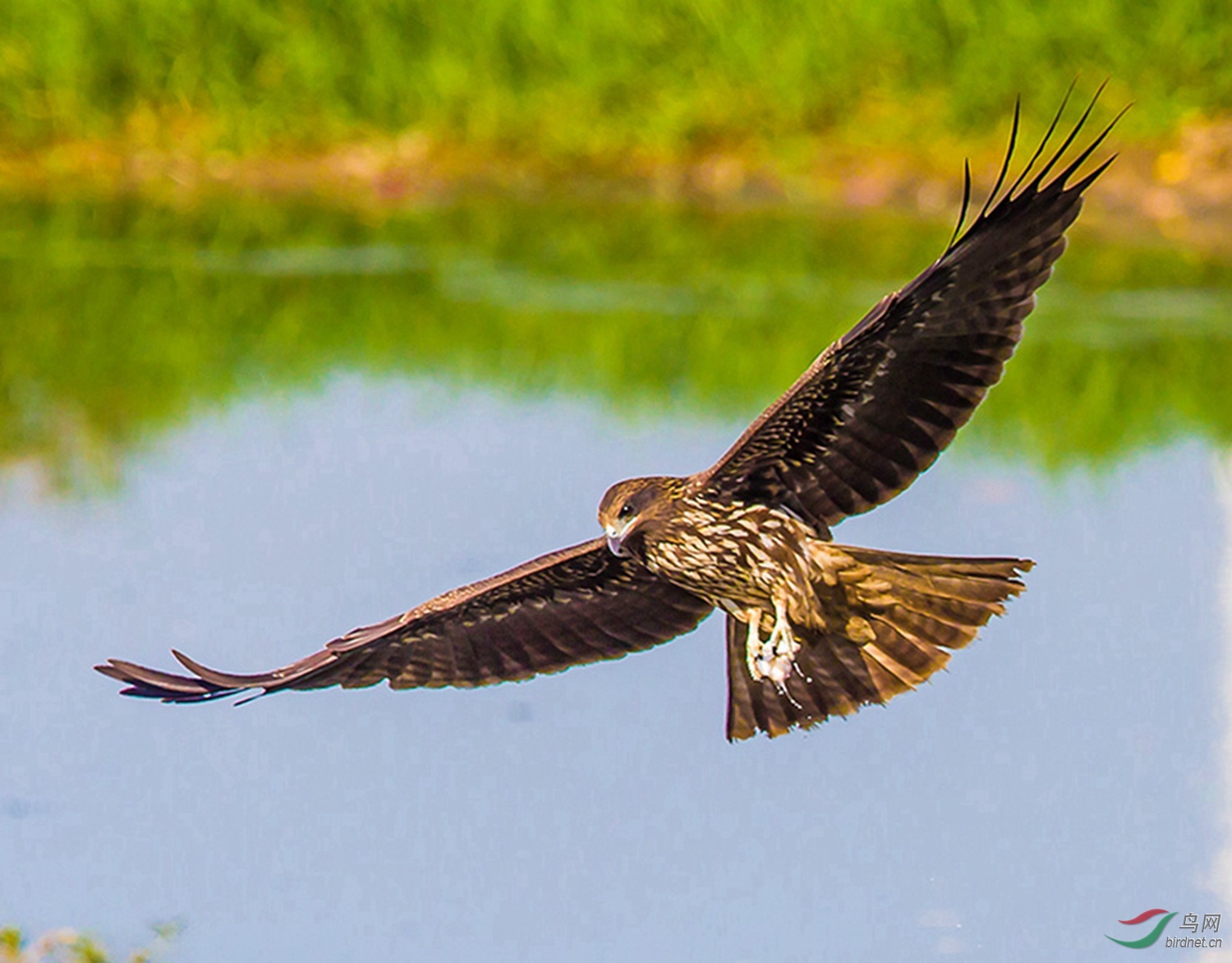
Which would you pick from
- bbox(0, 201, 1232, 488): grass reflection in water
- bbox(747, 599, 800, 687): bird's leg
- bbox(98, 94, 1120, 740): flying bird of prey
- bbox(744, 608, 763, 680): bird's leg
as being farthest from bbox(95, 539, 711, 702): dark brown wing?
bbox(0, 201, 1232, 488): grass reflection in water

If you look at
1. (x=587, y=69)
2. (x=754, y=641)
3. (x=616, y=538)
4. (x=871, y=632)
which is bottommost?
(x=871, y=632)

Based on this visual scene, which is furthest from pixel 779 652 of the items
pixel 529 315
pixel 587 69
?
pixel 587 69

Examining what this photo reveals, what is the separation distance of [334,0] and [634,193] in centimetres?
233

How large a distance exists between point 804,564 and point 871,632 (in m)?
0.22

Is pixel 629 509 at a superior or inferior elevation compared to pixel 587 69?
inferior

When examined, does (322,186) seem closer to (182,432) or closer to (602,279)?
(602,279)

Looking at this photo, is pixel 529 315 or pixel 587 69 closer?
pixel 529 315

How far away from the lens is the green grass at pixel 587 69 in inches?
564

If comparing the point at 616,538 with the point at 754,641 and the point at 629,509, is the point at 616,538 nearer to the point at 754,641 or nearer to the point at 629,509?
the point at 629,509

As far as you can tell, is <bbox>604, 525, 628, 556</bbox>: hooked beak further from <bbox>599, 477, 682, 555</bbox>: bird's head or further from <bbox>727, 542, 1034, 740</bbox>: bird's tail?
<bbox>727, 542, 1034, 740</bbox>: bird's tail

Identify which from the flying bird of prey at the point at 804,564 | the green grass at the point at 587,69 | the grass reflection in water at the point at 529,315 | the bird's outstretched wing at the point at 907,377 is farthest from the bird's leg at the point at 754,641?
the green grass at the point at 587,69

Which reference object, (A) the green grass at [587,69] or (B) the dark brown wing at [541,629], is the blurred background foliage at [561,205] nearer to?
(A) the green grass at [587,69]

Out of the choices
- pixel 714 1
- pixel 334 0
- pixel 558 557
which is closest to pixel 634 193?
pixel 714 1

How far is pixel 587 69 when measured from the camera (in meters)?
15.2
